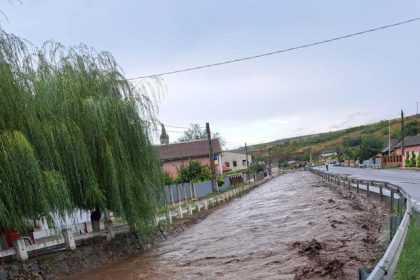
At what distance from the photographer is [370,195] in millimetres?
17672

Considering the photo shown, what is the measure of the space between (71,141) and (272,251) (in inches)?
248

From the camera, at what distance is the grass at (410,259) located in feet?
16.9

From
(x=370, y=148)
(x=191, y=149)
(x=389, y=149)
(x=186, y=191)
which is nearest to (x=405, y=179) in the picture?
(x=186, y=191)

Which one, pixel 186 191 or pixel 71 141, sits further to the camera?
pixel 186 191

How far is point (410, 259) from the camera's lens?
19.4 feet

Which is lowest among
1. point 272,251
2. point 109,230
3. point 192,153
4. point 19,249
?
point 272,251

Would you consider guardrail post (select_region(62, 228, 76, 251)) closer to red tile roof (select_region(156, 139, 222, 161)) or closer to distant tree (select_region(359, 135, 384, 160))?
red tile roof (select_region(156, 139, 222, 161))

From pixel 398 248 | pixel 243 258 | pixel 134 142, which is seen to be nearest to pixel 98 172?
pixel 134 142

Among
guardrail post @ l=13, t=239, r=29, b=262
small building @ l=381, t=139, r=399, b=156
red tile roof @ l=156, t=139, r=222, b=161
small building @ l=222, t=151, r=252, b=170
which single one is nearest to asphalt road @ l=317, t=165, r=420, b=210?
guardrail post @ l=13, t=239, r=29, b=262

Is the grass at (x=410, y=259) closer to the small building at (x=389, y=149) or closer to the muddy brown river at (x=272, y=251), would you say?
the muddy brown river at (x=272, y=251)

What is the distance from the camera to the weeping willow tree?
9180 millimetres

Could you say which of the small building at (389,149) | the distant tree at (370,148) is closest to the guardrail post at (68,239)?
the small building at (389,149)

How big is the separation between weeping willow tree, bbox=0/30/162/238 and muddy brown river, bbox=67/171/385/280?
6.09 feet

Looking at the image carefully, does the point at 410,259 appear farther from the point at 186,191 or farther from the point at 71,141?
the point at 186,191
